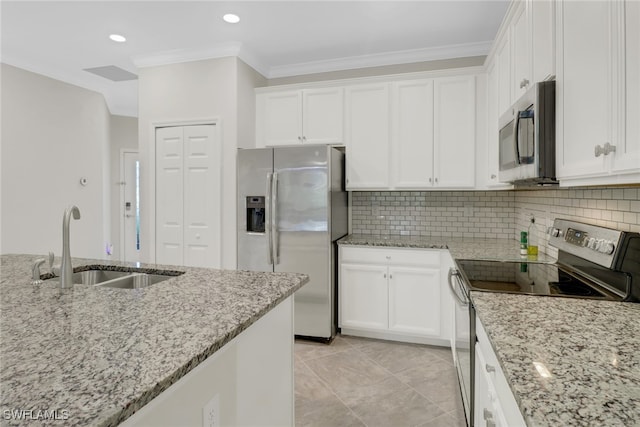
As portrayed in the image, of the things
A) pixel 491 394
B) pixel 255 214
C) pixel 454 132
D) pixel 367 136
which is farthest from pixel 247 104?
pixel 491 394

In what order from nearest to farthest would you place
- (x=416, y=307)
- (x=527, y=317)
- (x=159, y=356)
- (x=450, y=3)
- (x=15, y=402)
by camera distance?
(x=15, y=402), (x=159, y=356), (x=527, y=317), (x=450, y=3), (x=416, y=307)

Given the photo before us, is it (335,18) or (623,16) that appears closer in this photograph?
(623,16)

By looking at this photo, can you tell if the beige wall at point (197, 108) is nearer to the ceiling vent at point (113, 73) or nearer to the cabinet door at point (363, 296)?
the ceiling vent at point (113, 73)

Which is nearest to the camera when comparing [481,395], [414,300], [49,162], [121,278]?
[481,395]

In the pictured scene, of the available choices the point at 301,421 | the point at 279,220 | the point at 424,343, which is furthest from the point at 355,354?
the point at 279,220

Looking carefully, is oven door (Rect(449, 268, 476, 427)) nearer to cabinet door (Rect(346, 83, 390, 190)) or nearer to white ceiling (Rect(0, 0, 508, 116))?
cabinet door (Rect(346, 83, 390, 190))

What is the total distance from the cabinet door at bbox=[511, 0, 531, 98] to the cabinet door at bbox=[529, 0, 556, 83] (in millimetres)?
87

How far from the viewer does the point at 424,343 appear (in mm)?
3178

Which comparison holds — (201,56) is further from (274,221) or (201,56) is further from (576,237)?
(576,237)

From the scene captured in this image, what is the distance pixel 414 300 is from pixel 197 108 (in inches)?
108

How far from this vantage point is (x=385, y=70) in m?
3.66

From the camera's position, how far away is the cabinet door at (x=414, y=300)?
3074mm

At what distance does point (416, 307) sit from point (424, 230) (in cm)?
85

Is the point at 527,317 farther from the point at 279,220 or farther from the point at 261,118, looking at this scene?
the point at 261,118
